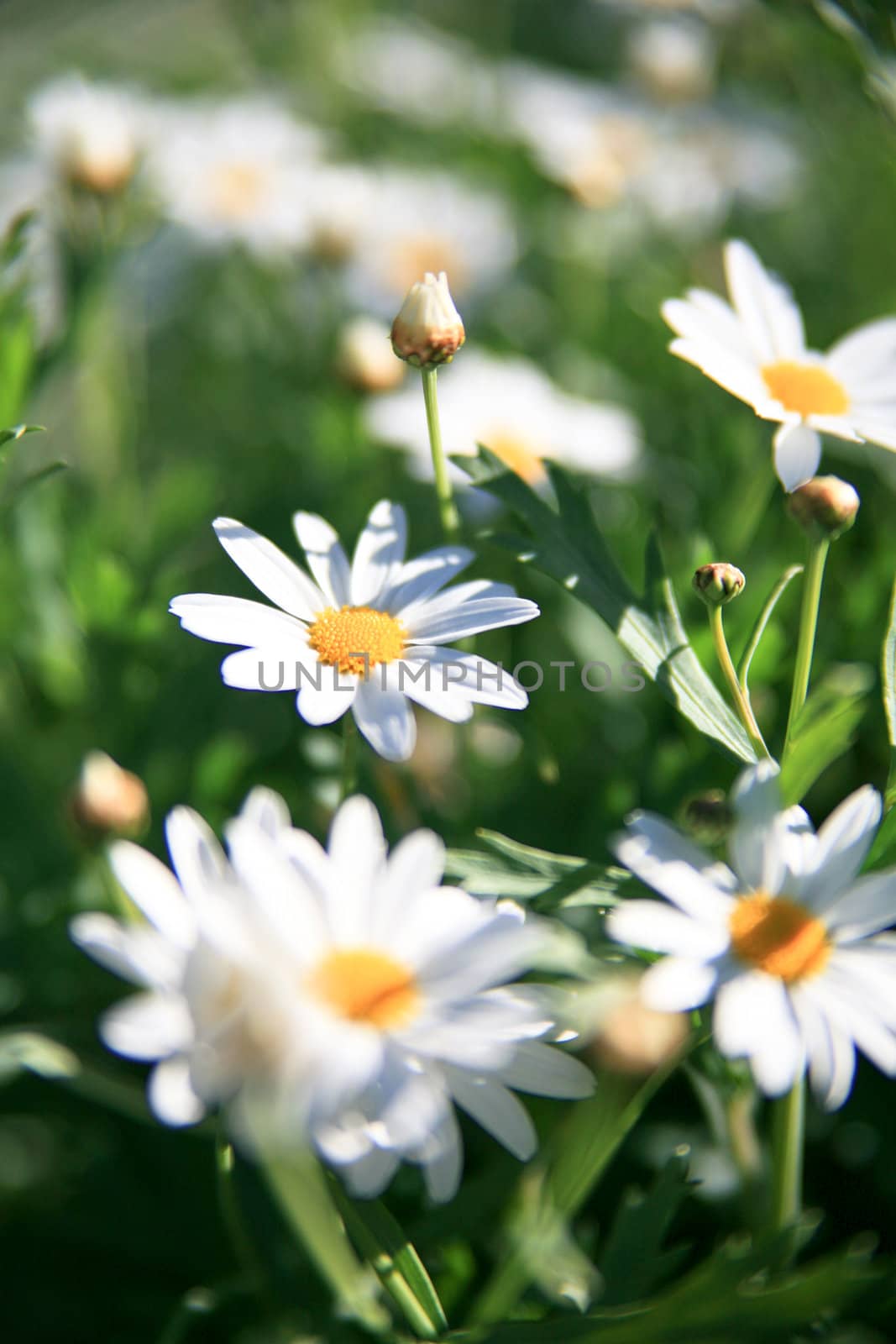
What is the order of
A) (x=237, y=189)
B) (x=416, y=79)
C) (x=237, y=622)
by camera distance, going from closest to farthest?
1. (x=237, y=622)
2. (x=237, y=189)
3. (x=416, y=79)

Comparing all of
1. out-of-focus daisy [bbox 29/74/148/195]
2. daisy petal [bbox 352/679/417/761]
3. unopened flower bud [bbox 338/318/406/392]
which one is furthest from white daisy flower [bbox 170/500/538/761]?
out-of-focus daisy [bbox 29/74/148/195]

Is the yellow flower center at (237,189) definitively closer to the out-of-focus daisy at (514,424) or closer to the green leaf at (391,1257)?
the out-of-focus daisy at (514,424)

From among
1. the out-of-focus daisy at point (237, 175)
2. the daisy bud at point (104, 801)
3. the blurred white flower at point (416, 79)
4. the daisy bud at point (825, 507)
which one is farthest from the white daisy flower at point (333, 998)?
the blurred white flower at point (416, 79)

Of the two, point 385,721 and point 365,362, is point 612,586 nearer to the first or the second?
point 385,721

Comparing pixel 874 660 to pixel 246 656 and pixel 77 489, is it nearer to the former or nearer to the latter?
pixel 246 656

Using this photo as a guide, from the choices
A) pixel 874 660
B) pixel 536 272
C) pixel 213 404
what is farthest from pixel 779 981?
pixel 536 272

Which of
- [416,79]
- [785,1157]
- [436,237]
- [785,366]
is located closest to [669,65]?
[416,79]

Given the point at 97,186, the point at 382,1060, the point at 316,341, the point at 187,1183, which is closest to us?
the point at 382,1060
